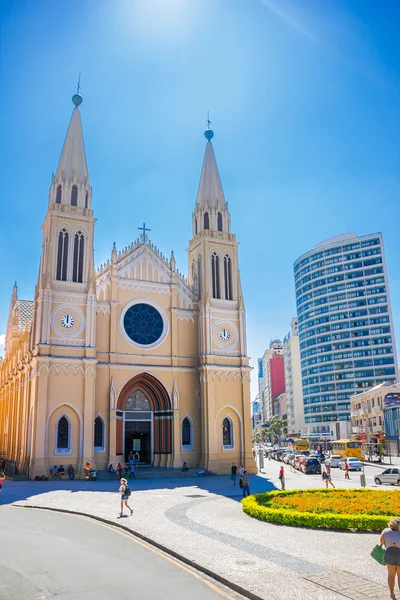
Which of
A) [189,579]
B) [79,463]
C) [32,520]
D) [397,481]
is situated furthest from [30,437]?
[189,579]

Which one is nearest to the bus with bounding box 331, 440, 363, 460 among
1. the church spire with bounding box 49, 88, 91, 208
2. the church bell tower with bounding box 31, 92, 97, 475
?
the church bell tower with bounding box 31, 92, 97, 475

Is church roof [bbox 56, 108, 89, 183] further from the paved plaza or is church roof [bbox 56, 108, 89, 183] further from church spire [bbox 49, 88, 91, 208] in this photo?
the paved plaza

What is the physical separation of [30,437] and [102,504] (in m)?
15.6

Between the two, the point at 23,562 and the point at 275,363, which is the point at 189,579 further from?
the point at 275,363

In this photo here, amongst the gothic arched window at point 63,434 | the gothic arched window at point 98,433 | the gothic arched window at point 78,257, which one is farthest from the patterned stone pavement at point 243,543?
the gothic arched window at point 78,257

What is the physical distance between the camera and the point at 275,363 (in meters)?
174

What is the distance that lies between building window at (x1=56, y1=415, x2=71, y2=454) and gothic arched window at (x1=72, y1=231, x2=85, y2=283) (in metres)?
10.9

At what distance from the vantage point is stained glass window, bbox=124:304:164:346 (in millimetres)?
43094

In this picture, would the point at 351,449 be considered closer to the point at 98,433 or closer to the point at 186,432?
the point at 186,432

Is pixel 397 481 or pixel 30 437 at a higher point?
pixel 30 437

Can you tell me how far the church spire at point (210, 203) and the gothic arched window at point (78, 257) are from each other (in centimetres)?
1169

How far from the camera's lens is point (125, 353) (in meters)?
41.8

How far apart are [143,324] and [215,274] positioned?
833cm

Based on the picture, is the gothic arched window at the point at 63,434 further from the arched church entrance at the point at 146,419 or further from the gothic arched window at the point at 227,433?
the gothic arched window at the point at 227,433
